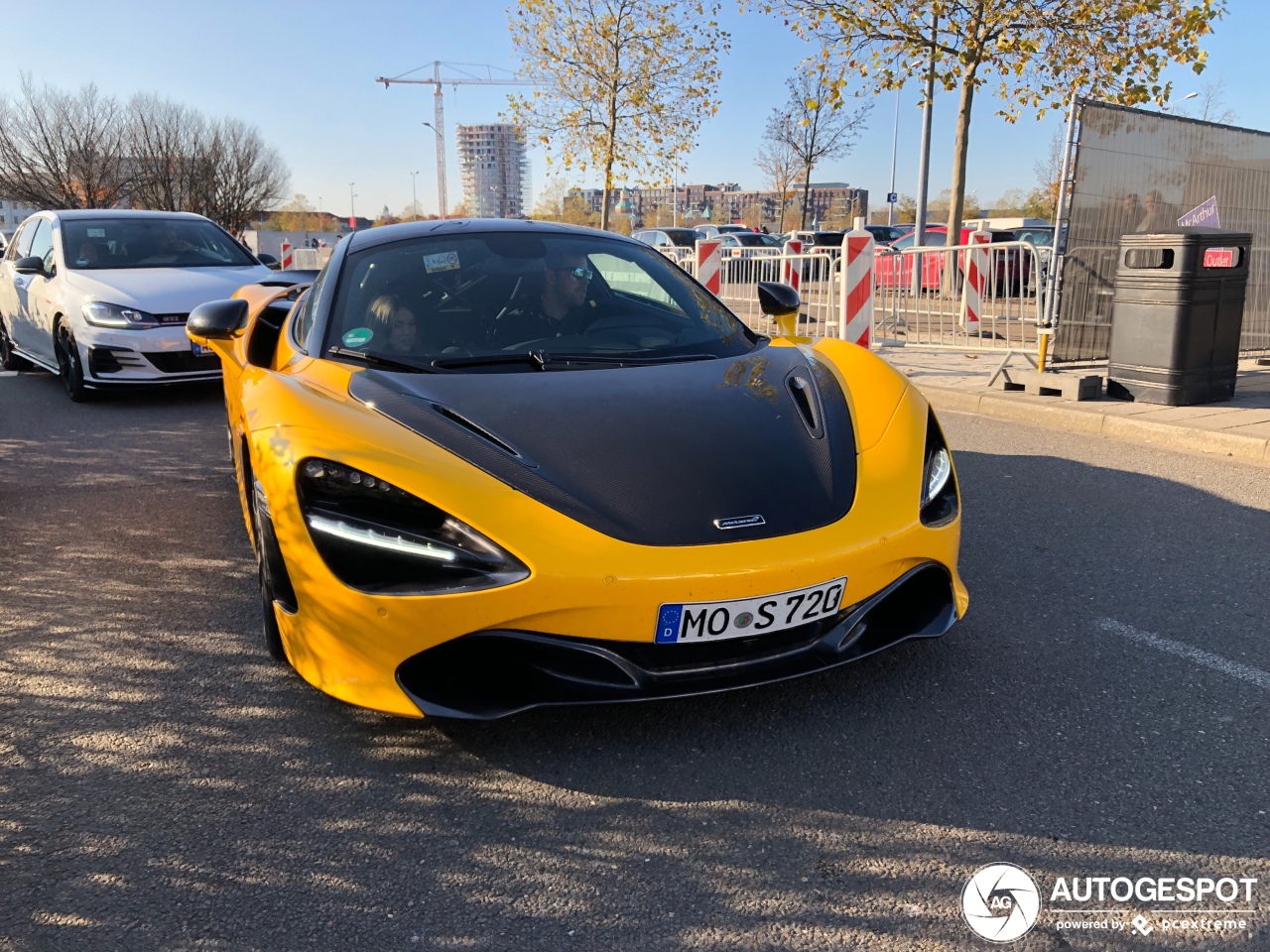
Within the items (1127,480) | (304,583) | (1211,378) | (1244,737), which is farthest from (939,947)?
(1211,378)

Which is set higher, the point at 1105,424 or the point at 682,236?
the point at 682,236

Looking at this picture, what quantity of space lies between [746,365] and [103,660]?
7.60 feet

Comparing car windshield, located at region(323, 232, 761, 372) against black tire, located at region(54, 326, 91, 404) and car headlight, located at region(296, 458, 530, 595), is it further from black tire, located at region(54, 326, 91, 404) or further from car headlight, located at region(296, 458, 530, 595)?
black tire, located at region(54, 326, 91, 404)

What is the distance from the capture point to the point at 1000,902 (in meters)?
1.97

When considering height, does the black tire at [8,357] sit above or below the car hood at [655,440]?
below

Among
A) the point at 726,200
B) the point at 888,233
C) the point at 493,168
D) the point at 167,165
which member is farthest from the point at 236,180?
the point at 726,200

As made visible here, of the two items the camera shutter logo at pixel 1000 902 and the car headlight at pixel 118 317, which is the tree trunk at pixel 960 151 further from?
the camera shutter logo at pixel 1000 902

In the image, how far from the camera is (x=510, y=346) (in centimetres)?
341

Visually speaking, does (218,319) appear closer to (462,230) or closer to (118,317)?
(462,230)

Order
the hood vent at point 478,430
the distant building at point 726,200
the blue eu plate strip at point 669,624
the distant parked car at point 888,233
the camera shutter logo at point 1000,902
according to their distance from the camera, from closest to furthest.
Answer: the camera shutter logo at point 1000,902
the blue eu plate strip at point 669,624
the hood vent at point 478,430
the distant parked car at point 888,233
the distant building at point 726,200

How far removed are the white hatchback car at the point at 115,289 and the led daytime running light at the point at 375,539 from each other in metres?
5.76

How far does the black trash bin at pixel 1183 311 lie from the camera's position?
6812mm

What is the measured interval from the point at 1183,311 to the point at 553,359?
17.9 feet

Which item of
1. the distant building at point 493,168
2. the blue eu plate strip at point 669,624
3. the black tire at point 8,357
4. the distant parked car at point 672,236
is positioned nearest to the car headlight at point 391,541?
the blue eu plate strip at point 669,624
